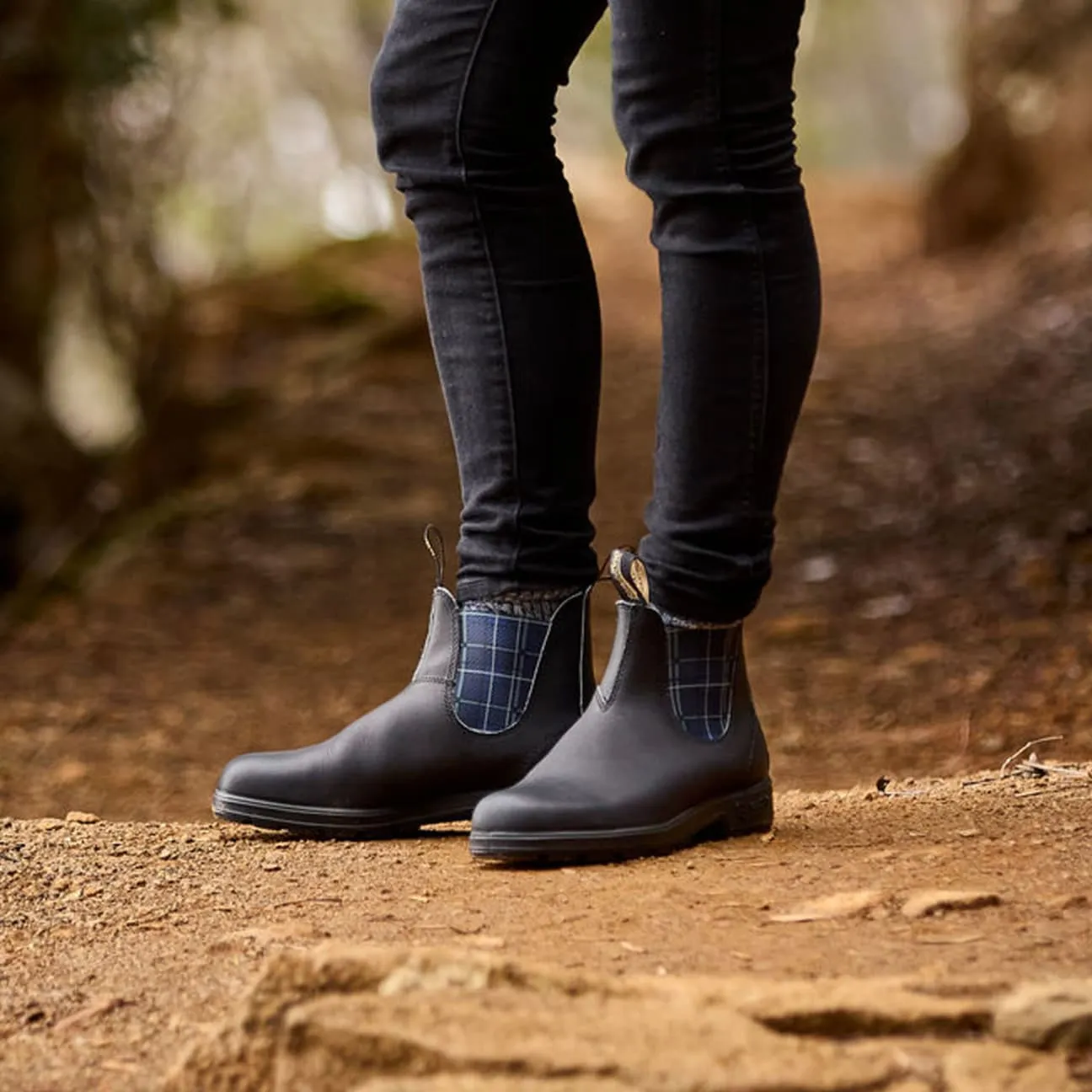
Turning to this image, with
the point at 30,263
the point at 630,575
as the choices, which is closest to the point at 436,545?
the point at 630,575

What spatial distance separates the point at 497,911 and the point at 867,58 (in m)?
23.2

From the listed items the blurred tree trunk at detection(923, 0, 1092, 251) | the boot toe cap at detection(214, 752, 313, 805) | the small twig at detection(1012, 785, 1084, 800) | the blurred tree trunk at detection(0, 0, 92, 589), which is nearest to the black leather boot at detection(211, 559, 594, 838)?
the boot toe cap at detection(214, 752, 313, 805)

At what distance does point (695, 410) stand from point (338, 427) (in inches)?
184

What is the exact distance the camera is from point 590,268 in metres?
1.94

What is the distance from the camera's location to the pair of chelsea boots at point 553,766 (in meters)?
1.71

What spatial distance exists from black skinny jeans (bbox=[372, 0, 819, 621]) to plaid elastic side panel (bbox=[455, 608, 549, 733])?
40mm

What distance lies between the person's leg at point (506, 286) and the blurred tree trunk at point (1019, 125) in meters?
6.57

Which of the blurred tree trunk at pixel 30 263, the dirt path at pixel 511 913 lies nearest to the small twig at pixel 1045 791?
the dirt path at pixel 511 913

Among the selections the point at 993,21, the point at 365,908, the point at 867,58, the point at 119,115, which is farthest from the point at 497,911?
the point at 867,58

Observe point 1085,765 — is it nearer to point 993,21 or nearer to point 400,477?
point 400,477

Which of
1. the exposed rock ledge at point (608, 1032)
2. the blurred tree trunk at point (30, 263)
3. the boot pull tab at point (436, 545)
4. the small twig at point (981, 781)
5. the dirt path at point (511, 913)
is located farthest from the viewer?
the blurred tree trunk at point (30, 263)

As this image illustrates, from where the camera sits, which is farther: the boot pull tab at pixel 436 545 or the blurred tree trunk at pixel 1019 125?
the blurred tree trunk at pixel 1019 125

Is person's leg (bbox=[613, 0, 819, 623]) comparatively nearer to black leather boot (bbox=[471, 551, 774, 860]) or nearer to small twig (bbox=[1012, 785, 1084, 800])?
black leather boot (bbox=[471, 551, 774, 860])

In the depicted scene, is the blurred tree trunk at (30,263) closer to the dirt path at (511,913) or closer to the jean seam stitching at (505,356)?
the jean seam stitching at (505,356)
